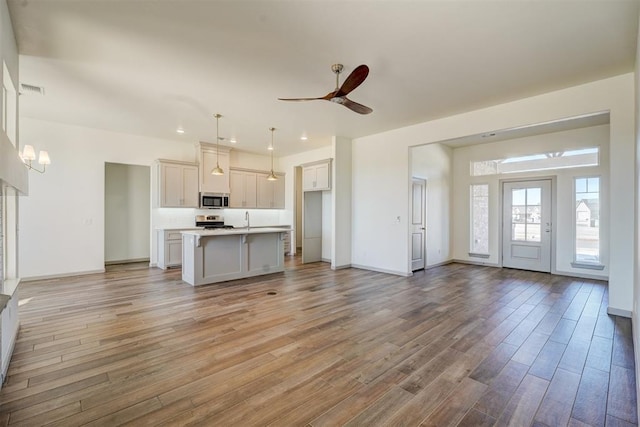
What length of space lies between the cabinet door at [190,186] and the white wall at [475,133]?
3803mm

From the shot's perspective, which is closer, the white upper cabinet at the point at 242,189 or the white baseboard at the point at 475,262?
the white baseboard at the point at 475,262

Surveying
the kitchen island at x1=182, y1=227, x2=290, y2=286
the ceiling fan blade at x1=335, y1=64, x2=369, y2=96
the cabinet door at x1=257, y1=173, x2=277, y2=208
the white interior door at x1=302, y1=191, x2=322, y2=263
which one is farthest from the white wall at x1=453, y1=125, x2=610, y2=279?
the ceiling fan blade at x1=335, y1=64, x2=369, y2=96

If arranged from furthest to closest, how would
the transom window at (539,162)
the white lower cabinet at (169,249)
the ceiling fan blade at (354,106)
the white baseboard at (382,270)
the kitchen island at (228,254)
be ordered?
the white lower cabinet at (169,249) → the white baseboard at (382,270) → the transom window at (539,162) → the kitchen island at (228,254) → the ceiling fan blade at (354,106)

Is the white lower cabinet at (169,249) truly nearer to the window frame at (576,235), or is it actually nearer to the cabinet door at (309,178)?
the cabinet door at (309,178)

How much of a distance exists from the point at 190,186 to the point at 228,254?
2.53 m

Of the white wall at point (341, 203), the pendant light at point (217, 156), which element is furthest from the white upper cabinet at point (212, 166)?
the white wall at point (341, 203)

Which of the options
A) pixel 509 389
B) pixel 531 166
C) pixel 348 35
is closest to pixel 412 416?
pixel 509 389

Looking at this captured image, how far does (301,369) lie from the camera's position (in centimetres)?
240

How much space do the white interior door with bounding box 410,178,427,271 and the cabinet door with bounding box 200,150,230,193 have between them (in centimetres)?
457

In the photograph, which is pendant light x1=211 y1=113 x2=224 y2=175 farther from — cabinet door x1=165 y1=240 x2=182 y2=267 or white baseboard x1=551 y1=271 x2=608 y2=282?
white baseboard x1=551 y1=271 x2=608 y2=282

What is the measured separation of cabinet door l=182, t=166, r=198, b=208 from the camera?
22.4 ft

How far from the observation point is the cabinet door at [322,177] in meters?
6.84

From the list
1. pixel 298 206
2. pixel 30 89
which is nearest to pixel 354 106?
pixel 30 89

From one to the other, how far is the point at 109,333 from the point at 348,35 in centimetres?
386
